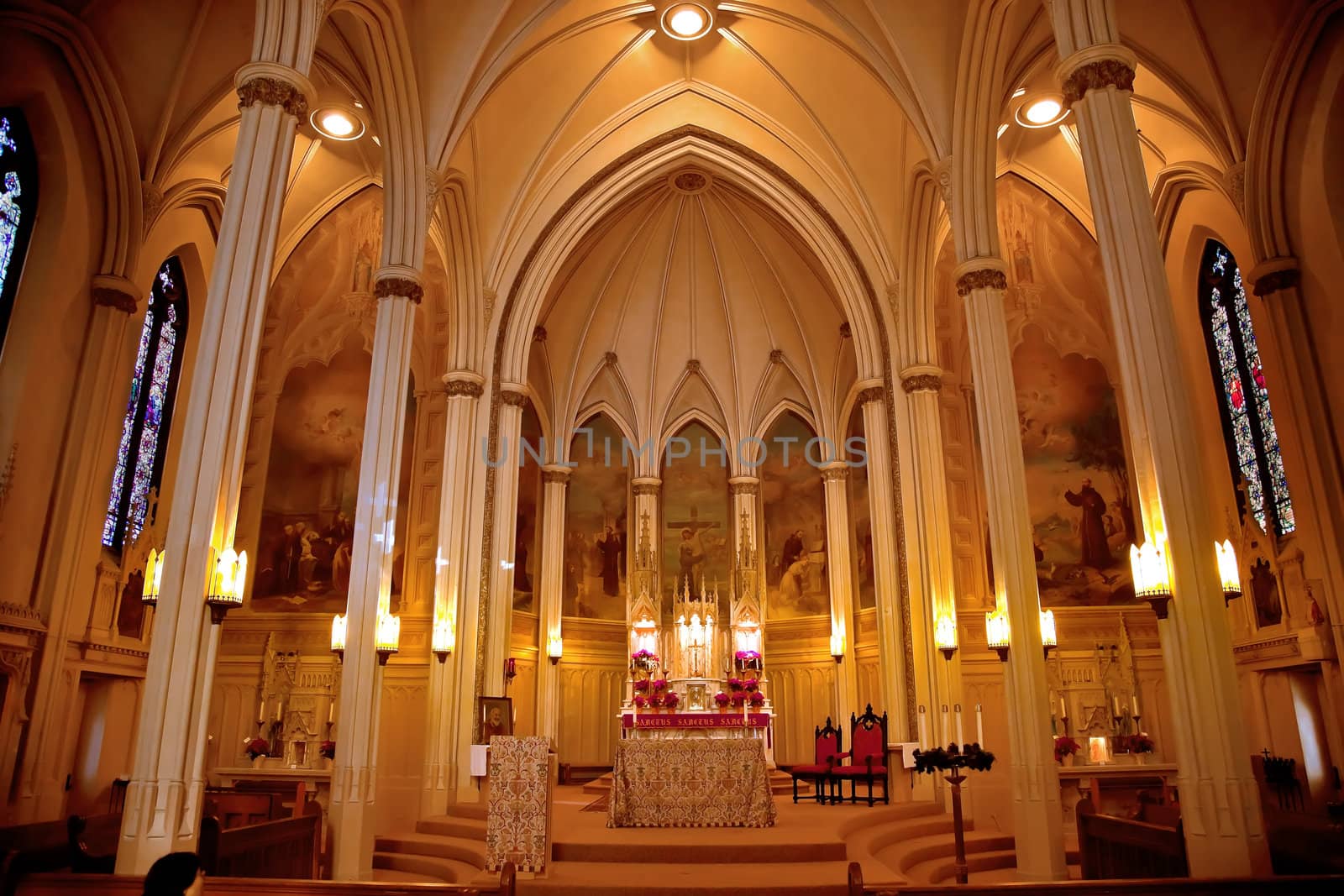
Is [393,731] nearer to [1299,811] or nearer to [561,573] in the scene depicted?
[561,573]

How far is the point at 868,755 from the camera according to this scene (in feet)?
44.7

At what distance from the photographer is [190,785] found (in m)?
6.65

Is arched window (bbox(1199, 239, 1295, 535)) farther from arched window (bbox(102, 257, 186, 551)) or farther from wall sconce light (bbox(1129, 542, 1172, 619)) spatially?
arched window (bbox(102, 257, 186, 551))

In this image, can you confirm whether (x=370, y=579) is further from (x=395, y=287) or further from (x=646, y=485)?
(x=646, y=485)

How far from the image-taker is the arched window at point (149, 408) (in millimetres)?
13656

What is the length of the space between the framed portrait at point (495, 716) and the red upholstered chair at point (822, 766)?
4.60 m

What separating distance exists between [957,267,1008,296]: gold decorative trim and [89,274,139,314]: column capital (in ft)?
36.6

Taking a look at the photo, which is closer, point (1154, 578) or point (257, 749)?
point (1154, 578)

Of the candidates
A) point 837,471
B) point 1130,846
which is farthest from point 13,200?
point 837,471

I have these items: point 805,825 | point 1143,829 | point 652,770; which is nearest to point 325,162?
point 652,770

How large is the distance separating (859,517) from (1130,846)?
13018 mm

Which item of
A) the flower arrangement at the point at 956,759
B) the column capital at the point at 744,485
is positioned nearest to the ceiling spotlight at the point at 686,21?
the column capital at the point at 744,485

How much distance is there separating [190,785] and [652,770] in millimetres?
5196

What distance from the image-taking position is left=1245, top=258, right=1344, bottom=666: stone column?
1153 centimetres
